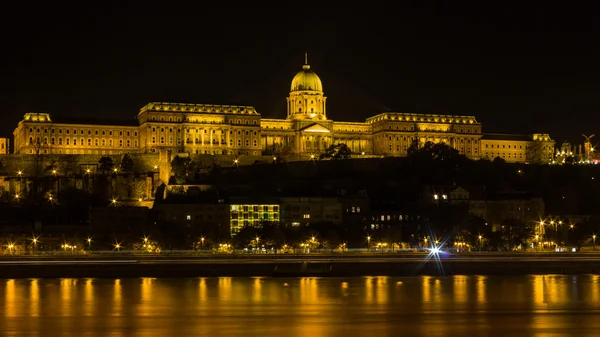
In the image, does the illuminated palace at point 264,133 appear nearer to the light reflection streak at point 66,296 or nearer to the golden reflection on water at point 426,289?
the light reflection streak at point 66,296

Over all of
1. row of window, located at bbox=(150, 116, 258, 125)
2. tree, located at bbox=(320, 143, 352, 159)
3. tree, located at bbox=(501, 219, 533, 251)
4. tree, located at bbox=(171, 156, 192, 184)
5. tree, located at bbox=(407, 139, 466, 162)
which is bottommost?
tree, located at bbox=(501, 219, 533, 251)

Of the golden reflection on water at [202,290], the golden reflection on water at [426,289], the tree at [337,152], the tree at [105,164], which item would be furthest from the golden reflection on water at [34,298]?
the tree at [337,152]

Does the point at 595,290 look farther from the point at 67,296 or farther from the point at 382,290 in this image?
the point at 67,296

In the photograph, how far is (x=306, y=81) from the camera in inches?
6245

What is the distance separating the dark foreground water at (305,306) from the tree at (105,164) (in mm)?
53888

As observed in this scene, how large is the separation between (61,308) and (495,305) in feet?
68.7

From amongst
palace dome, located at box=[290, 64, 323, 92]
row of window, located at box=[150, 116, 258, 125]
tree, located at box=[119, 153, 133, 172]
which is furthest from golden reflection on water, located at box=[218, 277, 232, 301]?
palace dome, located at box=[290, 64, 323, 92]

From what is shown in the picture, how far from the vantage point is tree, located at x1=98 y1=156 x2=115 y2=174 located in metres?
114

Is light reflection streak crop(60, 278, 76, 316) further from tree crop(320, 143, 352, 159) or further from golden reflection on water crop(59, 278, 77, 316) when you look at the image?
tree crop(320, 143, 352, 159)

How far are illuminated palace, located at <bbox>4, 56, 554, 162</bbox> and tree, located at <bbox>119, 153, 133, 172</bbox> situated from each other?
1161 cm

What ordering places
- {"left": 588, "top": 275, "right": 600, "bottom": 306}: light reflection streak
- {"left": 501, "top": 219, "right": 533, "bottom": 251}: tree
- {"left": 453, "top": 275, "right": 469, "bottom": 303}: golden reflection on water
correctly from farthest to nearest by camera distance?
{"left": 501, "top": 219, "right": 533, "bottom": 251}: tree, {"left": 453, "top": 275, "right": 469, "bottom": 303}: golden reflection on water, {"left": 588, "top": 275, "right": 600, "bottom": 306}: light reflection streak

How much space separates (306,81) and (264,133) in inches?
611

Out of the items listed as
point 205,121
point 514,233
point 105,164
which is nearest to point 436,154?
point 205,121

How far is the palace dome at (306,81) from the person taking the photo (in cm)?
15825
